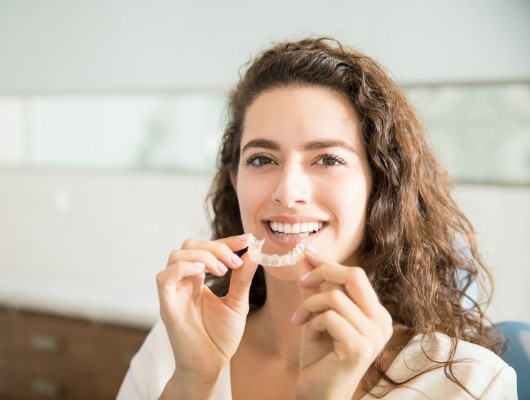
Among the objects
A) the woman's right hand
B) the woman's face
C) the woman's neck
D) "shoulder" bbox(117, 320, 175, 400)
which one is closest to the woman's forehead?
the woman's face

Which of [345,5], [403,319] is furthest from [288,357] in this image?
[345,5]

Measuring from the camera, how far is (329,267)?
960 millimetres

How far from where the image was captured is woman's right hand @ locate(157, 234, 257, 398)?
1.07 metres

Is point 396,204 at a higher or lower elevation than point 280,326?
higher

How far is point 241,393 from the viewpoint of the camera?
133cm

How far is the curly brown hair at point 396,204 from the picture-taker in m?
1.30

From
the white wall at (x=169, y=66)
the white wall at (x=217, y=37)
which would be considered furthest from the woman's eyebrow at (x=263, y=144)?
the white wall at (x=217, y=37)

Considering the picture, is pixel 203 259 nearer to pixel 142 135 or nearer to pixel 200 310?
pixel 200 310

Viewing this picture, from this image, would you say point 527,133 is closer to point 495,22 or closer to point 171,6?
point 495,22

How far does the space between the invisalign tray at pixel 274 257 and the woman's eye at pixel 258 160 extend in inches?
8.4

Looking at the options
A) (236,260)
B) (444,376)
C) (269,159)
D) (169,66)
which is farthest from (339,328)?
(169,66)

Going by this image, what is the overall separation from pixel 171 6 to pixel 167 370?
2.36 meters

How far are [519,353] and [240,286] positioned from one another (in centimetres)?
71

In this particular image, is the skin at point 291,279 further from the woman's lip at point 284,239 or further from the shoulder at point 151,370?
the shoulder at point 151,370
